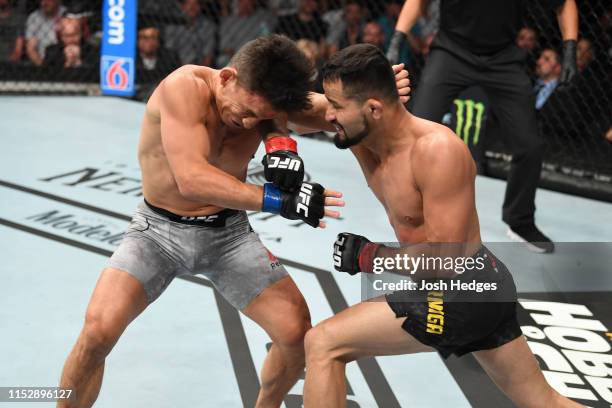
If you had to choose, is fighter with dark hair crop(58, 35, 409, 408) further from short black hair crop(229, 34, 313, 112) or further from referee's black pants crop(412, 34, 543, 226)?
referee's black pants crop(412, 34, 543, 226)

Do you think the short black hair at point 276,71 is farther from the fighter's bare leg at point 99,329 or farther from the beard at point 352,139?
the fighter's bare leg at point 99,329

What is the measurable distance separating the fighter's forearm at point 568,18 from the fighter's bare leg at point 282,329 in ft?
7.94

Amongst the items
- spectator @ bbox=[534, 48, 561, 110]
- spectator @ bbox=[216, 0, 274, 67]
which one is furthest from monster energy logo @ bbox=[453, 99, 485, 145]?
spectator @ bbox=[216, 0, 274, 67]

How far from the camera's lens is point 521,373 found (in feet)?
7.50

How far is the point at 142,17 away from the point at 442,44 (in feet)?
12.2

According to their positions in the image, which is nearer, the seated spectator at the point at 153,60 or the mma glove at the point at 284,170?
the mma glove at the point at 284,170

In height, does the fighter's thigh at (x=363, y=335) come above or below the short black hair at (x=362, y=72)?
below

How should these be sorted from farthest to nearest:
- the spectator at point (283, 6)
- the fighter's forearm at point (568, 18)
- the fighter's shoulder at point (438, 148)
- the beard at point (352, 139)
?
the spectator at point (283, 6) < the fighter's forearm at point (568, 18) < the beard at point (352, 139) < the fighter's shoulder at point (438, 148)

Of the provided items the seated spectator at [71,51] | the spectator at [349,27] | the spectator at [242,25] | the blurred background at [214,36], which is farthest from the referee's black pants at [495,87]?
the seated spectator at [71,51]

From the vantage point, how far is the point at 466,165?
2.19 meters

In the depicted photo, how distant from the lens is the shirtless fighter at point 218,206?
2.34 metres

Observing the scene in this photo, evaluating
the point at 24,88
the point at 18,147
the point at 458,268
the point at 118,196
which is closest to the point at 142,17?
the point at 24,88

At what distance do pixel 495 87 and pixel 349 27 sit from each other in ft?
9.05

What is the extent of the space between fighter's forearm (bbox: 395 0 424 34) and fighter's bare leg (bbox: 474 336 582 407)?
2243mm
